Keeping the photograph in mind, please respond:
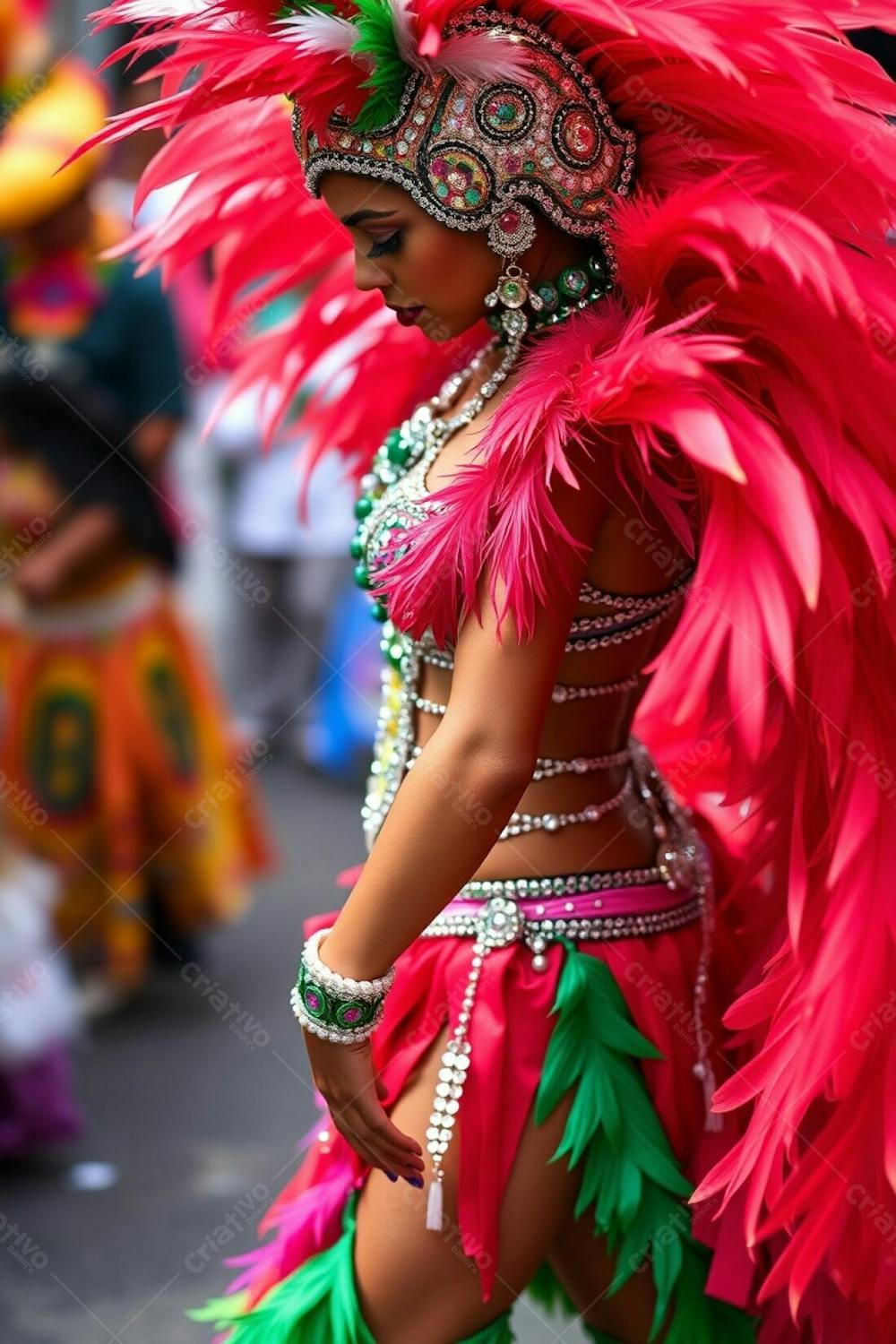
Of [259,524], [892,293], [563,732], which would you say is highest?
[892,293]

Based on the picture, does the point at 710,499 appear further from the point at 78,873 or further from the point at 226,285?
the point at 78,873

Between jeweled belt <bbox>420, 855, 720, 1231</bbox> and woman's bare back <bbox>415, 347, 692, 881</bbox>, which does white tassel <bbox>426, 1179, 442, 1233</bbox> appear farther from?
woman's bare back <bbox>415, 347, 692, 881</bbox>

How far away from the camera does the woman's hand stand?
169 centimetres

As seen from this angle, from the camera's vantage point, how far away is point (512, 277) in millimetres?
1800

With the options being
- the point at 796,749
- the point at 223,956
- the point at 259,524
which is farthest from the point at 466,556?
Answer: the point at 259,524

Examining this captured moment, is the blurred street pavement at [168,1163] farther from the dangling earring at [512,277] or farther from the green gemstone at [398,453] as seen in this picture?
the dangling earring at [512,277]

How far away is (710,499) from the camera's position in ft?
5.65

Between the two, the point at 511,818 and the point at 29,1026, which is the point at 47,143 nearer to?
the point at 29,1026

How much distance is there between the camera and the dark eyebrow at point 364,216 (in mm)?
1748

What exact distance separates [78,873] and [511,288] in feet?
9.11

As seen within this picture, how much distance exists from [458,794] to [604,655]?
0.29 metres

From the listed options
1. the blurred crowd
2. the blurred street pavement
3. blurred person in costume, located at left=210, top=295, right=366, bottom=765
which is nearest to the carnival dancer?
the blurred street pavement

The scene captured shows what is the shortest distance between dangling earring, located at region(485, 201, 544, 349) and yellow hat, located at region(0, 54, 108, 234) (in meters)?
2.35

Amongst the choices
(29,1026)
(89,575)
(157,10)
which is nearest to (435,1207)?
(157,10)
